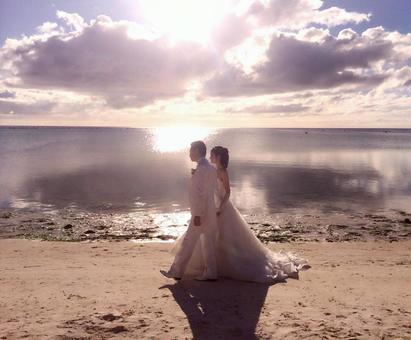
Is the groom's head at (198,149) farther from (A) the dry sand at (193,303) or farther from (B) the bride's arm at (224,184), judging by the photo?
(A) the dry sand at (193,303)

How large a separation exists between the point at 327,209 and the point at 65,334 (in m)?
20.0

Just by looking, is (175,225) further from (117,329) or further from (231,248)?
(117,329)

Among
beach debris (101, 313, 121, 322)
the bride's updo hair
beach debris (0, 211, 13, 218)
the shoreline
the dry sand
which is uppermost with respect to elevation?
the bride's updo hair

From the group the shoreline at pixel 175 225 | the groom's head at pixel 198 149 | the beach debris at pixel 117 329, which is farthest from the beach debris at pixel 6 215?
the beach debris at pixel 117 329

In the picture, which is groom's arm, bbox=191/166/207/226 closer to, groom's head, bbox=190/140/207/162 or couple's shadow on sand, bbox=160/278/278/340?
groom's head, bbox=190/140/207/162

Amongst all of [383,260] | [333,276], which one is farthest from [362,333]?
[383,260]

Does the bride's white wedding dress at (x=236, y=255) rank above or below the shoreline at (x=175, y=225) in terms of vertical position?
above

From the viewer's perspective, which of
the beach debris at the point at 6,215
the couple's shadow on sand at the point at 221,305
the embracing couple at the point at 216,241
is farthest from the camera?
the beach debris at the point at 6,215

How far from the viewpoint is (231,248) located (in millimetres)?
9648

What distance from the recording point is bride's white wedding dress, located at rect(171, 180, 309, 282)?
9.46 m

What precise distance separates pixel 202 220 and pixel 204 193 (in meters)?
0.60

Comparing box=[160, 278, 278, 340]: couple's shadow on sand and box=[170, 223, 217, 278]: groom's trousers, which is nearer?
box=[160, 278, 278, 340]: couple's shadow on sand

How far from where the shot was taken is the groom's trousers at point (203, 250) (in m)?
9.26

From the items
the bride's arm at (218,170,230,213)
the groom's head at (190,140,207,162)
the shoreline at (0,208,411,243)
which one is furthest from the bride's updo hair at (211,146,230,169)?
the shoreline at (0,208,411,243)
